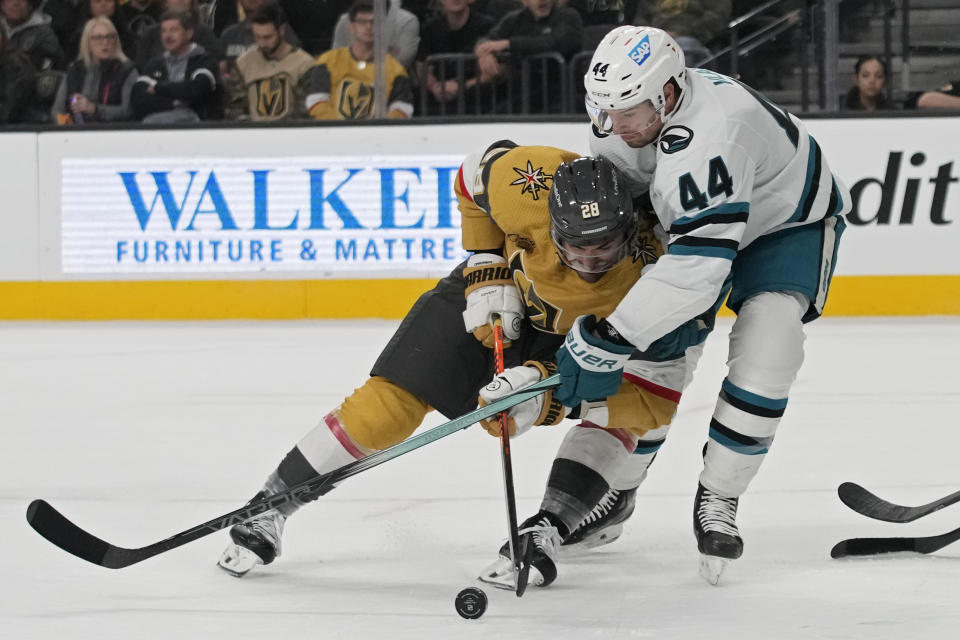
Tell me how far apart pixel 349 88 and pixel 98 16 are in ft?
4.85

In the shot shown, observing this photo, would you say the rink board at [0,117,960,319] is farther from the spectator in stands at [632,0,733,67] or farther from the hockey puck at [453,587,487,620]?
the hockey puck at [453,587,487,620]

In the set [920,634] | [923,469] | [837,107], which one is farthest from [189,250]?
[920,634]

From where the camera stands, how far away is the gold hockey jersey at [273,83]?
6.79 metres

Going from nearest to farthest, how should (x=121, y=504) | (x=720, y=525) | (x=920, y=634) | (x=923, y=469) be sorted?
(x=920, y=634) < (x=720, y=525) < (x=121, y=504) < (x=923, y=469)

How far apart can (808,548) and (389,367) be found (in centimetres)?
89

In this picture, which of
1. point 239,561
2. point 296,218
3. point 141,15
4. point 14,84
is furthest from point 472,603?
point 14,84

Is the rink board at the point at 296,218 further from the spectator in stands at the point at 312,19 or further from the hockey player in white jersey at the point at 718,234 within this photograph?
the hockey player in white jersey at the point at 718,234

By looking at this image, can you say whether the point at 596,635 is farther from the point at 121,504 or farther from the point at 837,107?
the point at 837,107

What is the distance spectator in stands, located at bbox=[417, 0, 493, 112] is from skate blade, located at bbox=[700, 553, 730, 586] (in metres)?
4.73

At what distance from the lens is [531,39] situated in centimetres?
674

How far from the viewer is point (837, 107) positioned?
6.59 metres

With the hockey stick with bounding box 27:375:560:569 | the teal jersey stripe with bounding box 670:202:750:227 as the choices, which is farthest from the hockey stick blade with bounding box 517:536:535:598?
the teal jersey stripe with bounding box 670:202:750:227

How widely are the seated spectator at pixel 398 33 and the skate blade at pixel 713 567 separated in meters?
4.82

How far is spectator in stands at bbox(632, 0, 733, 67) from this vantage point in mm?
6715
